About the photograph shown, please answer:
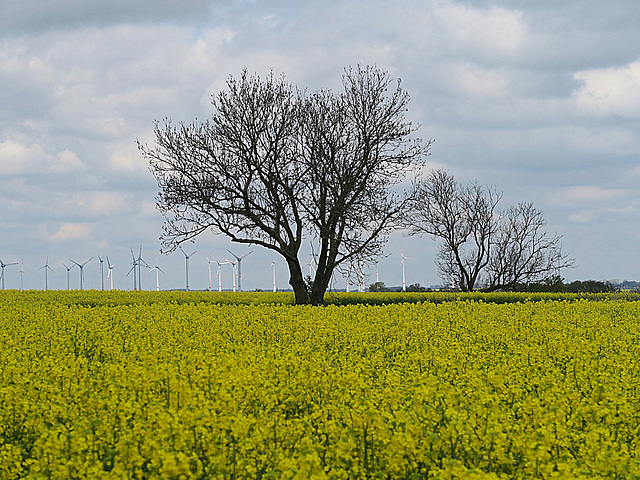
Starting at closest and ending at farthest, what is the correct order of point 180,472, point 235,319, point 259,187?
1. point 180,472
2. point 235,319
3. point 259,187

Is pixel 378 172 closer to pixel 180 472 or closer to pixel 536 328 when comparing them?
pixel 536 328

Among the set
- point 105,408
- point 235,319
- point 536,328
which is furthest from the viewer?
point 235,319

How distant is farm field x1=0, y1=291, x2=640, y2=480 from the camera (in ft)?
13.3

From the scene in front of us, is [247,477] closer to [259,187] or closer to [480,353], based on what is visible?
[480,353]

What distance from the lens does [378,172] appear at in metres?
25.5

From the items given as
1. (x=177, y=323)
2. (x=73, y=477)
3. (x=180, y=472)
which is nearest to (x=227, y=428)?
(x=180, y=472)

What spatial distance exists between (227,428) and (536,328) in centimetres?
816

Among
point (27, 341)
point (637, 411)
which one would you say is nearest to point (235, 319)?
point (27, 341)

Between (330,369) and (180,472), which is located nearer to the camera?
(180,472)

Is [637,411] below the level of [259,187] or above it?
below

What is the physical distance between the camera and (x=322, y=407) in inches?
216

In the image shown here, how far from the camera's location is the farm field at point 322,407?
13.3 feet

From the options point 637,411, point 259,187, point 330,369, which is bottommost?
point 637,411

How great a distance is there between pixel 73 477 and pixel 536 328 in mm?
9001
